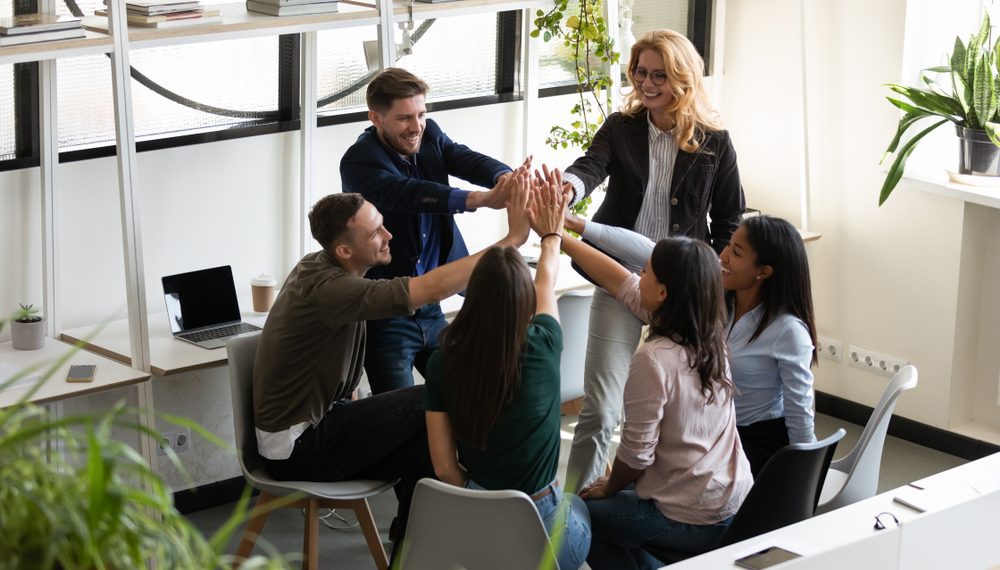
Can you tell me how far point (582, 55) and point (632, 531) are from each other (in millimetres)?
2594

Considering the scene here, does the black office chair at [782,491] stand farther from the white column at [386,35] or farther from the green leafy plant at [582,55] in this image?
the green leafy plant at [582,55]

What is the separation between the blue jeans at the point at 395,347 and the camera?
3.42 metres

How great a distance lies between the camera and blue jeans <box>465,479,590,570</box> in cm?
260

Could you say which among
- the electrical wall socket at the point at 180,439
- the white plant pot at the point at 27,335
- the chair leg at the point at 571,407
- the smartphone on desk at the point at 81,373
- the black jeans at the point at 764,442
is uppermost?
the white plant pot at the point at 27,335

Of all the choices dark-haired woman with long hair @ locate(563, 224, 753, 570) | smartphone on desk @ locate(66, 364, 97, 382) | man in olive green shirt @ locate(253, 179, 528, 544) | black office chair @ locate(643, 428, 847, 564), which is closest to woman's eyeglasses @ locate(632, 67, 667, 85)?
man in olive green shirt @ locate(253, 179, 528, 544)

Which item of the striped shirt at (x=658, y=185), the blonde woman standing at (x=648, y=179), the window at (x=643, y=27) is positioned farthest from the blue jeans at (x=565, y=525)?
the window at (x=643, y=27)

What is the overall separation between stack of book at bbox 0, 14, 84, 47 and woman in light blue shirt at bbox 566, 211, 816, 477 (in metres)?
1.84

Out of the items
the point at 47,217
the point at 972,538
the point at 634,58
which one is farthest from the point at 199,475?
the point at 972,538

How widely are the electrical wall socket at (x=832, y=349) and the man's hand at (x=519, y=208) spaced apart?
230 centimetres

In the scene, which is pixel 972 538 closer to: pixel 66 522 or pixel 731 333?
pixel 731 333

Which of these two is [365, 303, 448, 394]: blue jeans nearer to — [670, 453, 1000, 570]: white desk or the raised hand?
the raised hand

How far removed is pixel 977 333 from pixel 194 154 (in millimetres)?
3029

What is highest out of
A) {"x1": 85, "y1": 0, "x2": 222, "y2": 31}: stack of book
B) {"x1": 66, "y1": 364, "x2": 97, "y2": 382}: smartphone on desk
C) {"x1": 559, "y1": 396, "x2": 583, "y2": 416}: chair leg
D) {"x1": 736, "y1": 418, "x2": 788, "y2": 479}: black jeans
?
{"x1": 85, "y1": 0, "x2": 222, "y2": 31}: stack of book

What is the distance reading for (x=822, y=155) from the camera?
16.6 feet
